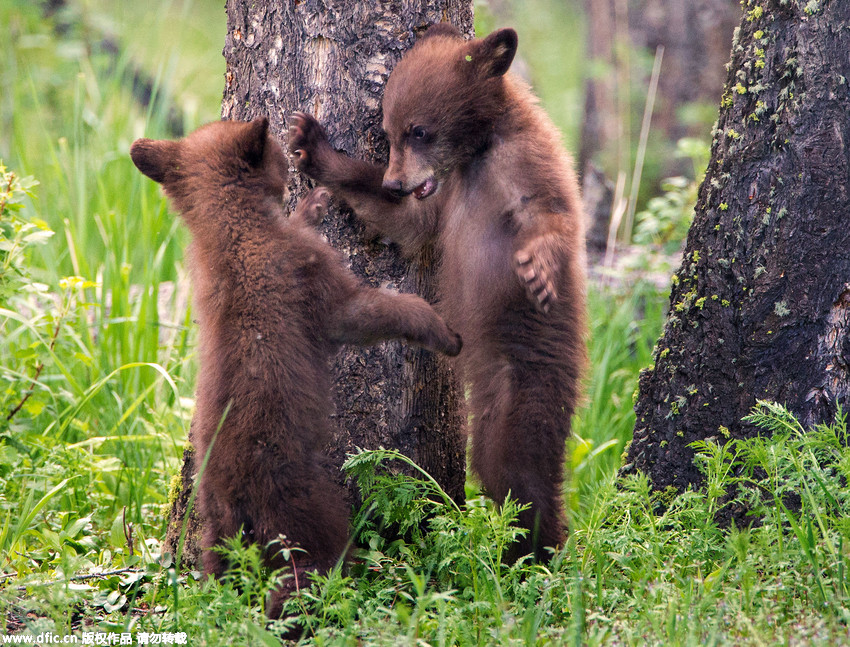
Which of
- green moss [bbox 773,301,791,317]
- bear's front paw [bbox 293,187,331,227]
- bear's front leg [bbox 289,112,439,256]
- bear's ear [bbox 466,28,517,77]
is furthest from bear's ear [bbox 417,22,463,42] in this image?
green moss [bbox 773,301,791,317]

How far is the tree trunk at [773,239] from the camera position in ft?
10.2

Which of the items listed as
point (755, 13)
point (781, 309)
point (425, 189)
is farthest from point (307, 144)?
point (781, 309)

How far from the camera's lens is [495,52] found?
3521 millimetres

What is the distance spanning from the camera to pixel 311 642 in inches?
99.2

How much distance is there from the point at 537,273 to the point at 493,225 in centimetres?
51

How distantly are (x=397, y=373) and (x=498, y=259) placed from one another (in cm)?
65

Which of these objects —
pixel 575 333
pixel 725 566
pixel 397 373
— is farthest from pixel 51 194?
pixel 725 566

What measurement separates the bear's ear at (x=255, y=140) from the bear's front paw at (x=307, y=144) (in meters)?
0.18

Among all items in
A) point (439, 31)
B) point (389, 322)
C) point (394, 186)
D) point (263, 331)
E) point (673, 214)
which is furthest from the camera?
point (673, 214)

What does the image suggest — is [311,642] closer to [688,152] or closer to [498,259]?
[498,259]

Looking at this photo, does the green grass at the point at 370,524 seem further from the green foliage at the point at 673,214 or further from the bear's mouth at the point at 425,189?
the bear's mouth at the point at 425,189

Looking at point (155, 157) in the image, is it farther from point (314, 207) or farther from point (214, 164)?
point (314, 207)

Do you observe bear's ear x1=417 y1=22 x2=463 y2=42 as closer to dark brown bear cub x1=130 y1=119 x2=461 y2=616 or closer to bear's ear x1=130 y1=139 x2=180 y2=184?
dark brown bear cub x1=130 y1=119 x2=461 y2=616

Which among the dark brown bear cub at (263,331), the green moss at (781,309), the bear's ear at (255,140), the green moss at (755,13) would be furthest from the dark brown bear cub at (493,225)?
the green moss at (755,13)
